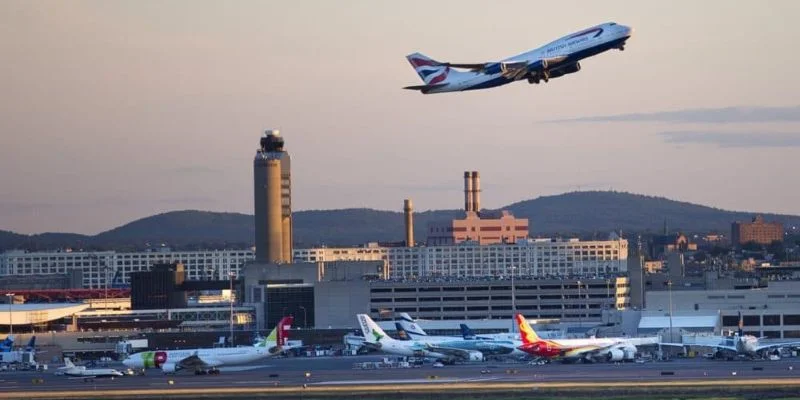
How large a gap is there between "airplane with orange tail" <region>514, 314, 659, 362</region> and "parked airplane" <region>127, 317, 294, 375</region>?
20.4 m

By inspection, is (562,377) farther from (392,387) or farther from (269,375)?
(269,375)

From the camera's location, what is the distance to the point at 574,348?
5655 inches

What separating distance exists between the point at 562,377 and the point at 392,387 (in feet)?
50.5

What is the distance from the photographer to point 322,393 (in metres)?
106

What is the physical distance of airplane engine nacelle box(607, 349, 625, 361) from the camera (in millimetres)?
144500

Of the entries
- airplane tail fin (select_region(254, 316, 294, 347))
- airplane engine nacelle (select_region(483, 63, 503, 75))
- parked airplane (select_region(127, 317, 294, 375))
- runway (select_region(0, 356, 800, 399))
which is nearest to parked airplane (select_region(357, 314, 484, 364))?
runway (select_region(0, 356, 800, 399))

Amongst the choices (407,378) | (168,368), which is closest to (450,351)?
(168,368)

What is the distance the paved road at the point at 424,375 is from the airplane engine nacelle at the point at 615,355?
3956mm

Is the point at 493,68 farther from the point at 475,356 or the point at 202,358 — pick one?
the point at 475,356

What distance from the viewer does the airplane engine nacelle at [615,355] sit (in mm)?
144500

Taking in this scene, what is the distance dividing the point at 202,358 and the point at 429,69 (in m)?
31.8

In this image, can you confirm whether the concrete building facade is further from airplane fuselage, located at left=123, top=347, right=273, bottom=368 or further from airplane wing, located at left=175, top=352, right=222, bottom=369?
airplane wing, located at left=175, top=352, right=222, bottom=369

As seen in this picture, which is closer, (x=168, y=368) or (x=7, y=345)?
(x=168, y=368)

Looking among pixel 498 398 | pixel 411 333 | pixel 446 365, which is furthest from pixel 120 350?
pixel 498 398
